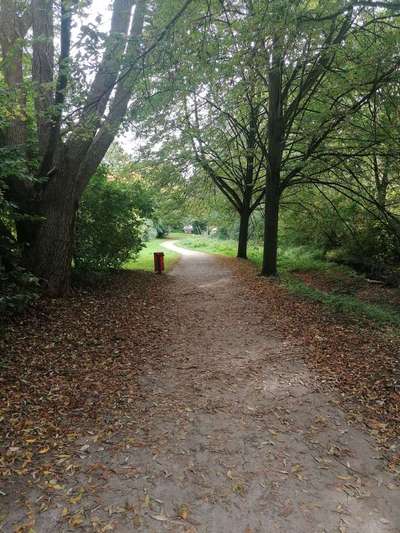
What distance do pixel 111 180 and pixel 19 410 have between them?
7310mm

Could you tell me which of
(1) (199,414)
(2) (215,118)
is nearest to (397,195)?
(2) (215,118)

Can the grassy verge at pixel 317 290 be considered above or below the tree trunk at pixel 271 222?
below

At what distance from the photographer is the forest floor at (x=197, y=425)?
8.26 feet

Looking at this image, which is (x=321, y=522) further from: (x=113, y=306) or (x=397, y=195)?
(x=397, y=195)

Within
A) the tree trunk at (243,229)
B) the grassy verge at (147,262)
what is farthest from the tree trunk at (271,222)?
the tree trunk at (243,229)

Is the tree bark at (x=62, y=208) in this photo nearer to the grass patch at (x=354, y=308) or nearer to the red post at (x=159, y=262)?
the red post at (x=159, y=262)

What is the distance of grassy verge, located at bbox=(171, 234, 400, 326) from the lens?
703 centimetres

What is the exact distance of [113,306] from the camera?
7.39 m

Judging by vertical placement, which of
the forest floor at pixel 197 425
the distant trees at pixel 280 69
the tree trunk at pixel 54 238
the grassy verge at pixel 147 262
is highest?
the distant trees at pixel 280 69

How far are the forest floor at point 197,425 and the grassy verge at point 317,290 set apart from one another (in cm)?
79

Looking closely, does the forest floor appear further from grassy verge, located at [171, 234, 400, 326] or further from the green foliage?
grassy verge, located at [171, 234, 400, 326]

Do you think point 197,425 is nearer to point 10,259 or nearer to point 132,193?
point 10,259

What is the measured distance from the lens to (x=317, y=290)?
9.35 m

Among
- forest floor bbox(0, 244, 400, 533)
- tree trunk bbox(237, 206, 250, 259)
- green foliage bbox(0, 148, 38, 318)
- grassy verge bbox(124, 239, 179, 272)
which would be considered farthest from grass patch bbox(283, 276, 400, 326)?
tree trunk bbox(237, 206, 250, 259)
